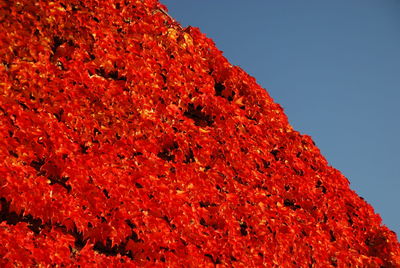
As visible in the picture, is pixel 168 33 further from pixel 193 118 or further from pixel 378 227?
pixel 378 227

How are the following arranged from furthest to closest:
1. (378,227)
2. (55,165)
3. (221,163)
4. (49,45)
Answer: (378,227) → (221,163) → (49,45) → (55,165)

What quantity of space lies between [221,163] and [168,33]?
2.69 meters

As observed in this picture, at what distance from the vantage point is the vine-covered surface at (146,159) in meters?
5.60

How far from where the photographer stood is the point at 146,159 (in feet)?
22.7

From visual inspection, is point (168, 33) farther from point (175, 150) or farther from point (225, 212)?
point (225, 212)

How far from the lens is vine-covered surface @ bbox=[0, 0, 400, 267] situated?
5.60 meters

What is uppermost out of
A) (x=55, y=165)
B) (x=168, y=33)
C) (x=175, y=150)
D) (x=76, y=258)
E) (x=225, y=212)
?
(x=168, y=33)

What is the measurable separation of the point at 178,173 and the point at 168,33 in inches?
119

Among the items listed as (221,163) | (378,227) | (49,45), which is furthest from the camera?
(378,227)

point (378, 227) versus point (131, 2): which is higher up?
point (131, 2)

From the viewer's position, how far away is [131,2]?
8.62 metres

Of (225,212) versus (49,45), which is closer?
(49,45)

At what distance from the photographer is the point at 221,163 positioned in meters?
8.10

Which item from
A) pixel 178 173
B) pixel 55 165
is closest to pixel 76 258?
pixel 55 165
